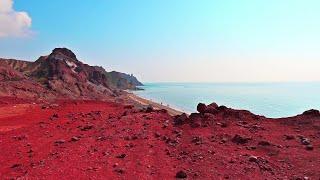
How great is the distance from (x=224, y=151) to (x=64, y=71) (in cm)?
11640

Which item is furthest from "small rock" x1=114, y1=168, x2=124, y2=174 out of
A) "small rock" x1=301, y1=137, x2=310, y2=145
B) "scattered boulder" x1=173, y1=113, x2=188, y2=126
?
"small rock" x1=301, y1=137, x2=310, y2=145

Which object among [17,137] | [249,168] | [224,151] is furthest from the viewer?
[17,137]

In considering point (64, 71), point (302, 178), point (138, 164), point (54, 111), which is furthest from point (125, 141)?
point (64, 71)

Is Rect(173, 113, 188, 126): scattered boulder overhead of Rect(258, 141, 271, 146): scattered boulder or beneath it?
overhead

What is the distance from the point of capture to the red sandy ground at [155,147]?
43.2 feet

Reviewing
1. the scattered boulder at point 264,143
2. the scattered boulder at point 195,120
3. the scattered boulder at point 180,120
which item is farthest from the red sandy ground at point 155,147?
the scattered boulder at point 180,120

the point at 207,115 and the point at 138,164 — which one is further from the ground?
the point at 207,115

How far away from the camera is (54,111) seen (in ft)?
82.5

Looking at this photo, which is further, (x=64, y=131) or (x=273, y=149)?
(x=64, y=131)

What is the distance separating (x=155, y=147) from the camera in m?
16.1

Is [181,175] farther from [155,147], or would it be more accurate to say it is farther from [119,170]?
[155,147]

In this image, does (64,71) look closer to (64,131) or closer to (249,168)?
(64,131)

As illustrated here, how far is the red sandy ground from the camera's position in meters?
13.2

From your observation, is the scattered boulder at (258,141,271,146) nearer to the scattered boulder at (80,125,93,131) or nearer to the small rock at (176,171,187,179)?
the small rock at (176,171,187,179)
